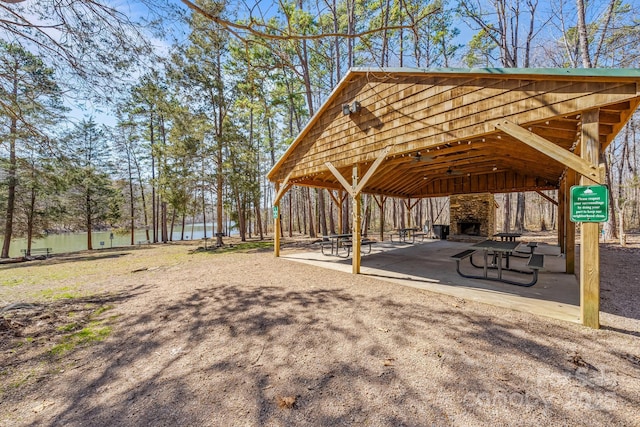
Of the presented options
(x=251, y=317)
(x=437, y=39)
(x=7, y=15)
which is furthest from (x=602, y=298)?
(x=437, y=39)

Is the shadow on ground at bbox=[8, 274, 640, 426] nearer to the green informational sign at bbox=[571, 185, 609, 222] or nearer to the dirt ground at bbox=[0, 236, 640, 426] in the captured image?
the dirt ground at bbox=[0, 236, 640, 426]

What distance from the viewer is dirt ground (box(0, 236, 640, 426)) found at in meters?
1.77

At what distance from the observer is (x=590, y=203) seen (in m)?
2.86

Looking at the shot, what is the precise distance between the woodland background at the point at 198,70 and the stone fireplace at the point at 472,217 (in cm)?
377

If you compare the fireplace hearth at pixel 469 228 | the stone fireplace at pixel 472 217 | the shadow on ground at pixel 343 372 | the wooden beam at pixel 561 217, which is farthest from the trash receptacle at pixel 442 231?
the shadow on ground at pixel 343 372

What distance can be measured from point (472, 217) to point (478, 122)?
9.85 metres

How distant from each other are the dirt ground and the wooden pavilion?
1296 millimetres

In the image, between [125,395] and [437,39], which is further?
[437,39]

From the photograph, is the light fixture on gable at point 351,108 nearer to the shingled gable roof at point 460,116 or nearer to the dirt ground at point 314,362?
the shingled gable roof at point 460,116

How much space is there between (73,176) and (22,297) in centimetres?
251

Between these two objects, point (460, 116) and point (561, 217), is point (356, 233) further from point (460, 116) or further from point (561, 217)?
point (561, 217)

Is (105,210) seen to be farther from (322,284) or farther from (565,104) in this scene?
(565,104)

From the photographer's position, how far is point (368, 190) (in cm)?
1034

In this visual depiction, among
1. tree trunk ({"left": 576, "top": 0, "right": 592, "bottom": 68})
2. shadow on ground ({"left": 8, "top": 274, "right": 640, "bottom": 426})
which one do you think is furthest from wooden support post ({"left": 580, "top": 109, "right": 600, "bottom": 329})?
tree trunk ({"left": 576, "top": 0, "right": 592, "bottom": 68})
